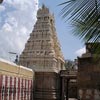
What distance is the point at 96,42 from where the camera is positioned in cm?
176

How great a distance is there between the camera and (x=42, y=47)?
41.4 metres

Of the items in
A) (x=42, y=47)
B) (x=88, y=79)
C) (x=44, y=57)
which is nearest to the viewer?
(x=88, y=79)

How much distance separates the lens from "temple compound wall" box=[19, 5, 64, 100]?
34.8 m

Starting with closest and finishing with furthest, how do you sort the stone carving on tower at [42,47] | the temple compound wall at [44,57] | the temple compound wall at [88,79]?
the temple compound wall at [88,79], the temple compound wall at [44,57], the stone carving on tower at [42,47]

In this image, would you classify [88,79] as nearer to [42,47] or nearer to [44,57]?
[44,57]

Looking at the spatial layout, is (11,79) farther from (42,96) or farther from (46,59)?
(46,59)

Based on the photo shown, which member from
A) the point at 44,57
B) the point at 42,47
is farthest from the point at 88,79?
the point at 42,47

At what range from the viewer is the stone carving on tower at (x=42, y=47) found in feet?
128

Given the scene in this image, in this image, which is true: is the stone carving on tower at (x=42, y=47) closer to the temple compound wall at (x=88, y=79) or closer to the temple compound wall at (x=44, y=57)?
the temple compound wall at (x=44, y=57)

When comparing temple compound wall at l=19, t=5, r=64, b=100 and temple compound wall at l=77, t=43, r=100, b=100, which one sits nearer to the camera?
temple compound wall at l=77, t=43, r=100, b=100

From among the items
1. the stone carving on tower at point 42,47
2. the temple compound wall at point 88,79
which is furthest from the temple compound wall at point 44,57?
the temple compound wall at point 88,79

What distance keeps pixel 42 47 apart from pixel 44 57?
2210 millimetres

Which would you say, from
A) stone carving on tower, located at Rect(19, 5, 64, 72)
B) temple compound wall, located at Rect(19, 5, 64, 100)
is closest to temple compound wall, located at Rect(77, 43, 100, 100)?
temple compound wall, located at Rect(19, 5, 64, 100)

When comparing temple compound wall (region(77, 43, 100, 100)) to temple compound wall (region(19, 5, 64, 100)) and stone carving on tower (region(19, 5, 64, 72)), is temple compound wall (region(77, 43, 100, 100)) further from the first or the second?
stone carving on tower (region(19, 5, 64, 72))
